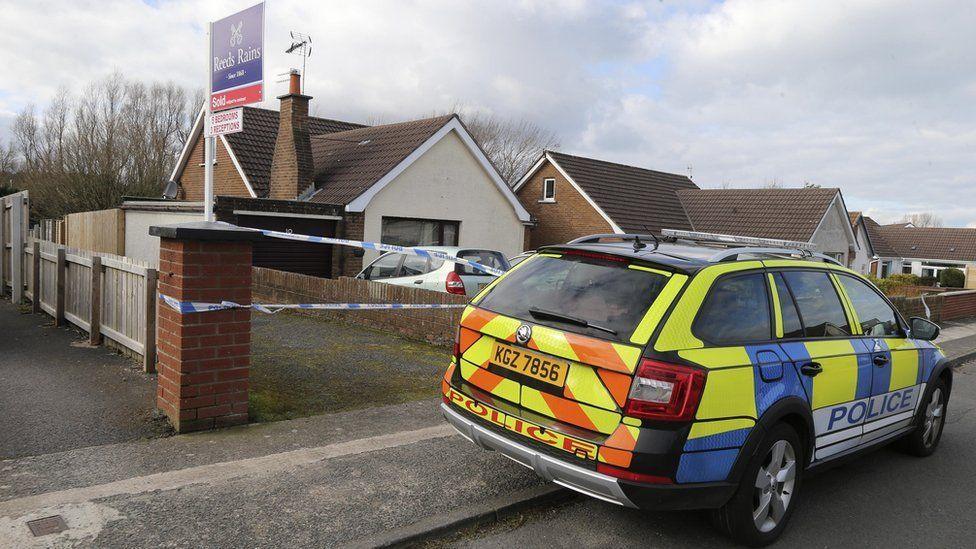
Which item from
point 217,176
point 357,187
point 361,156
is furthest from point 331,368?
point 217,176

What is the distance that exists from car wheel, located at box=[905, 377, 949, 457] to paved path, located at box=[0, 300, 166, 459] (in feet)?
19.5

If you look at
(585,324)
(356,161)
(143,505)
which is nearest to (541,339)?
(585,324)

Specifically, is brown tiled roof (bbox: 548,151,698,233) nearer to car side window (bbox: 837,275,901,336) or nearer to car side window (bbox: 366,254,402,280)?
car side window (bbox: 366,254,402,280)

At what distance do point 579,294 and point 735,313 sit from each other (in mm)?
882

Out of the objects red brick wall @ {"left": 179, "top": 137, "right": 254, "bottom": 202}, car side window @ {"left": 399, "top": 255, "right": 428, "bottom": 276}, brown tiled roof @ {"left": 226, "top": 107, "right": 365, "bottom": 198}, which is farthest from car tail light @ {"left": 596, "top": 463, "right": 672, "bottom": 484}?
brown tiled roof @ {"left": 226, "top": 107, "right": 365, "bottom": 198}

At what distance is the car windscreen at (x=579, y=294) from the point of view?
3721 mm

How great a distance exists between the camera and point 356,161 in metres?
18.7

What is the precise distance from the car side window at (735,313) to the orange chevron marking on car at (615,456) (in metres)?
0.74

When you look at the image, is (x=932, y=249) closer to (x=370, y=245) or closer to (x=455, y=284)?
(x=455, y=284)

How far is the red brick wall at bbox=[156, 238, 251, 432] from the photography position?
191 inches

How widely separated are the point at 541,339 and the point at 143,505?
7.76 feet

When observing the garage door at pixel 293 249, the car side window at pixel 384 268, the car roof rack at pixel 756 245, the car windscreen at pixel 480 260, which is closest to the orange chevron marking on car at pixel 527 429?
the car roof rack at pixel 756 245

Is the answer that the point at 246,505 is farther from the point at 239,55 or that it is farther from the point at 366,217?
the point at 366,217

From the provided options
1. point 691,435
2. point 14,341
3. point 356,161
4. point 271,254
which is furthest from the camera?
point 356,161
